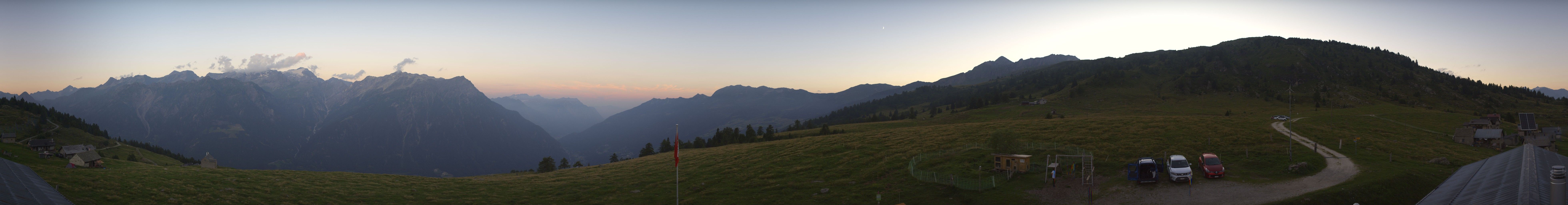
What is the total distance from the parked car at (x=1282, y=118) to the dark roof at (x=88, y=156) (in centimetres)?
16684

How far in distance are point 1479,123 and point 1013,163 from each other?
77554 millimetres

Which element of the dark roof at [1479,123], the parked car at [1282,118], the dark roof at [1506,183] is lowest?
the dark roof at [1506,183]

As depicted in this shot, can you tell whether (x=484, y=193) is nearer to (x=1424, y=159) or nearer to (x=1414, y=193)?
(x=1414, y=193)

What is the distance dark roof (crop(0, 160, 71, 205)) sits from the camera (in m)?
14.8

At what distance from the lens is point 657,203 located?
1658 inches

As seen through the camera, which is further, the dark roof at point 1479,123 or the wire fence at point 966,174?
the dark roof at point 1479,123

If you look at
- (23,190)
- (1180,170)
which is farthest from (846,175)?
(23,190)

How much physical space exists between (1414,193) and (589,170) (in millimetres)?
76871

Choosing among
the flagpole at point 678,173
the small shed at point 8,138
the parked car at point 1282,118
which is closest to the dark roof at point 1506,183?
the flagpole at point 678,173

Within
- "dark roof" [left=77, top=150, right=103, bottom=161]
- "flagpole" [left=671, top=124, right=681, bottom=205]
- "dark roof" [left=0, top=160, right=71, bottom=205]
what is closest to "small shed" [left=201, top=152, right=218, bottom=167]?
"dark roof" [left=77, top=150, right=103, bottom=161]

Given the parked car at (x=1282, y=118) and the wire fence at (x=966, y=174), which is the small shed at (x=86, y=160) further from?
the parked car at (x=1282, y=118)

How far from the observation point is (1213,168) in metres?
36.3

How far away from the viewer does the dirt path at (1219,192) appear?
3073cm

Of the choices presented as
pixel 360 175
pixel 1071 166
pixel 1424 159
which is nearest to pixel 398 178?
pixel 360 175
